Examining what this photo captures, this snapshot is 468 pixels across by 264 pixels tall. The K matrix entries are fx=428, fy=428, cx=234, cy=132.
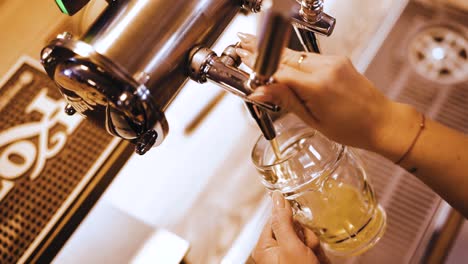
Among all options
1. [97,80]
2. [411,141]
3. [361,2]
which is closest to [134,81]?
[97,80]

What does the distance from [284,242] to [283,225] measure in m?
0.02

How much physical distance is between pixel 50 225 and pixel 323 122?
0.43 meters

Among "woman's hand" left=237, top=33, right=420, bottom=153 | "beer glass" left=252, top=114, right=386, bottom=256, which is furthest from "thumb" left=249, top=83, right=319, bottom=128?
"beer glass" left=252, top=114, right=386, bottom=256

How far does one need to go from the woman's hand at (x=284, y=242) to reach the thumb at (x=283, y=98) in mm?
172

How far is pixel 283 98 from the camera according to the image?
45 centimetres

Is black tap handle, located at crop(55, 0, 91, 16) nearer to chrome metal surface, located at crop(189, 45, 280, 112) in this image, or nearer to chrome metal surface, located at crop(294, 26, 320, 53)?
chrome metal surface, located at crop(189, 45, 280, 112)

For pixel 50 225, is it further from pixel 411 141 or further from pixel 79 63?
pixel 411 141

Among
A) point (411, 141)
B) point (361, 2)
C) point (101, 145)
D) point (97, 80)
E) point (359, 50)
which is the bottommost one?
point (101, 145)

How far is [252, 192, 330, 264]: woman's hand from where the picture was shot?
596mm

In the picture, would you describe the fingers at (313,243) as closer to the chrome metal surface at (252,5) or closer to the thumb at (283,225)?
the thumb at (283,225)

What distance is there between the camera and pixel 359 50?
91 cm

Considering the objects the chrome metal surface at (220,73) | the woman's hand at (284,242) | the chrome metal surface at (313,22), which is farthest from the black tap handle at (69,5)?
the woman's hand at (284,242)

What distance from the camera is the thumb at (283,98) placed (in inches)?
17.0

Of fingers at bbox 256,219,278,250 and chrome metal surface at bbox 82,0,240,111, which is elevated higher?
chrome metal surface at bbox 82,0,240,111
